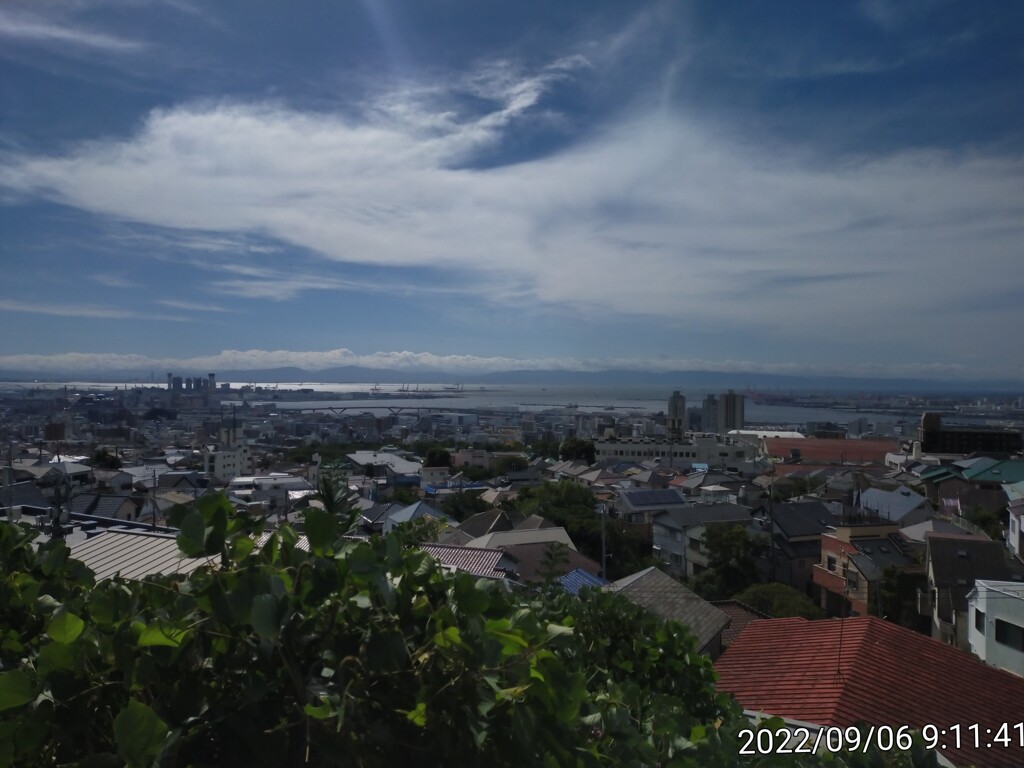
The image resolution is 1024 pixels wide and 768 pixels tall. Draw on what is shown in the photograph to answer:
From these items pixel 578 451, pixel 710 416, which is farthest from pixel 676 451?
pixel 710 416

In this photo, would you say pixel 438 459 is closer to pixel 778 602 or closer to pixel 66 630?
pixel 778 602

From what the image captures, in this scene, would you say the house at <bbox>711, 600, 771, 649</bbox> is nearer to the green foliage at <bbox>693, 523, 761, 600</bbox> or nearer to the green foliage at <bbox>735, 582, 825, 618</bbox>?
the green foliage at <bbox>735, 582, 825, 618</bbox>

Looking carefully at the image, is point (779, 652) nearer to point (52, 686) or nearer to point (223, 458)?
point (52, 686)

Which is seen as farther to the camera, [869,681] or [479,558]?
[479,558]

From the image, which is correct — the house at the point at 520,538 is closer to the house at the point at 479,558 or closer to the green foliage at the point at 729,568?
the house at the point at 479,558

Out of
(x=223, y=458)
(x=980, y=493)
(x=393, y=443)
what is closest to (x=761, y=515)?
(x=980, y=493)

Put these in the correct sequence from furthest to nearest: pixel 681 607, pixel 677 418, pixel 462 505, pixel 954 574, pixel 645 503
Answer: pixel 677 418
pixel 462 505
pixel 645 503
pixel 954 574
pixel 681 607
